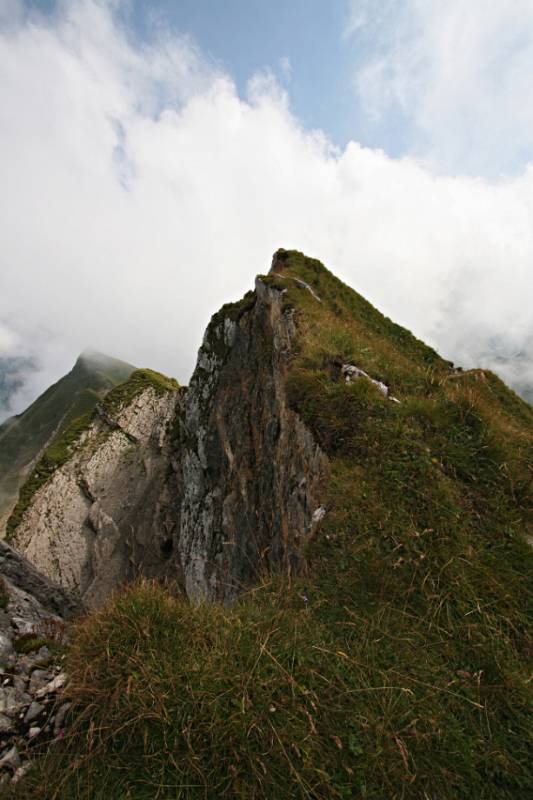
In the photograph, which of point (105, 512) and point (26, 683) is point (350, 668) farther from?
point (105, 512)

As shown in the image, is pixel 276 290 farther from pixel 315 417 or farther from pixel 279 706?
pixel 279 706

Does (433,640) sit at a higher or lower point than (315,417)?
lower

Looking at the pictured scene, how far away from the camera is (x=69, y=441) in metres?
51.7

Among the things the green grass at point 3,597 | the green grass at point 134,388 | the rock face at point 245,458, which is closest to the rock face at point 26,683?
the green grass at point 3,597

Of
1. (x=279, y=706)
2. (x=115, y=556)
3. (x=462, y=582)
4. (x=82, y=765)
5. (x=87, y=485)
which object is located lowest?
(x=115, y=556)

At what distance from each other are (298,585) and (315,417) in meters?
4.91

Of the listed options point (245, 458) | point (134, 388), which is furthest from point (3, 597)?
point (134, 388)

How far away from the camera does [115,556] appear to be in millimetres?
41125

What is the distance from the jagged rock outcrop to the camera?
40.5 m

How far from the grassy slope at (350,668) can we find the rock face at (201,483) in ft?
2.40

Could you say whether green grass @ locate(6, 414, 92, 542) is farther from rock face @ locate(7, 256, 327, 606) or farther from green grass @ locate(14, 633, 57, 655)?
green grass @ locate(14, 633, 57, 655)

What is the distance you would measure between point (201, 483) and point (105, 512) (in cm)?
2031

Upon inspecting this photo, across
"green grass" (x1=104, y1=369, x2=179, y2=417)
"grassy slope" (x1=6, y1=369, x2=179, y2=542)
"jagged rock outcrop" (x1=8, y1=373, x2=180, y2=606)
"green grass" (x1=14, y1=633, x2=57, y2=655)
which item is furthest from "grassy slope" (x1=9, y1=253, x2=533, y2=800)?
"green grass" (x1=104, y1=369, x2=179, y2=417)

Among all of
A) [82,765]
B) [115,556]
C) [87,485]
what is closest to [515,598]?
[82,765]
